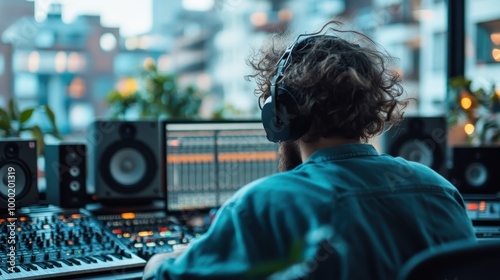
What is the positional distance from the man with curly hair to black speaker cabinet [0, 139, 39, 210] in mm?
939

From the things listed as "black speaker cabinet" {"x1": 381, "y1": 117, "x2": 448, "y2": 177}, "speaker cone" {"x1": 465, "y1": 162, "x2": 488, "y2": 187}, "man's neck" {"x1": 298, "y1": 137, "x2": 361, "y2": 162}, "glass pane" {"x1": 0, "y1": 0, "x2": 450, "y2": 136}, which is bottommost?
"speaker cone" {"x1": 465, "y1": 162, "x2": 488, "y2": 187}

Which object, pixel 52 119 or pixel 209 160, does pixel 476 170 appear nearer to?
pixel 209 160

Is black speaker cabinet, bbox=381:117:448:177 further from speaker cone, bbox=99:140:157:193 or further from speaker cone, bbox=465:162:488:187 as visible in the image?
speaker cone, bbox=99:140:157:193

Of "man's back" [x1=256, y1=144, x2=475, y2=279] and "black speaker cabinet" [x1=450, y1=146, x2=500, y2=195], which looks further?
"black speaker cabinet" [x1=450, y1=146, x2=500, y2=195]

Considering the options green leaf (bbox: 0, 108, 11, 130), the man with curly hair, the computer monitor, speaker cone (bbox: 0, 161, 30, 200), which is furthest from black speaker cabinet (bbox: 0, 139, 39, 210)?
the man with curly hair

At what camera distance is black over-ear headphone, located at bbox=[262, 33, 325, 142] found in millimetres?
1229

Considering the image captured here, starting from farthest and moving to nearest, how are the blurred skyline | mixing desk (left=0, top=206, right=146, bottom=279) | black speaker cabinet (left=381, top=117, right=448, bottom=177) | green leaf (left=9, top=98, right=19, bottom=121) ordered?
black speaker cabinet (left=381, top=117, right=448, bottom=177) < the blurred skyline < green leaf (left=9, top=98, right=19, bottom=121) < mixing desk (left=0, top=206, right=146, bottom=279)

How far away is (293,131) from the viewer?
1245mm

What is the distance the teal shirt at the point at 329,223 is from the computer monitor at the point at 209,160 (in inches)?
46.6

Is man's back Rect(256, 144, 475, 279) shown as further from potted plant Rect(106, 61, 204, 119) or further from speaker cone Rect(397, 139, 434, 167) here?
potted plant Rect(106, 61, 204, 119)

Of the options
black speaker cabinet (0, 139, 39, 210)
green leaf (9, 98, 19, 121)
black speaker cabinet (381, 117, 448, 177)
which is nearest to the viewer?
black speaker cabinet (0, 139, 39, 210)

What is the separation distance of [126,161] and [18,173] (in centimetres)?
43

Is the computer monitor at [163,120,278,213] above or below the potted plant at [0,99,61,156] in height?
below

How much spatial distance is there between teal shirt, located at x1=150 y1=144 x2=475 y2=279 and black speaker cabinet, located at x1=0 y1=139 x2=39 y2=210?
108cm
